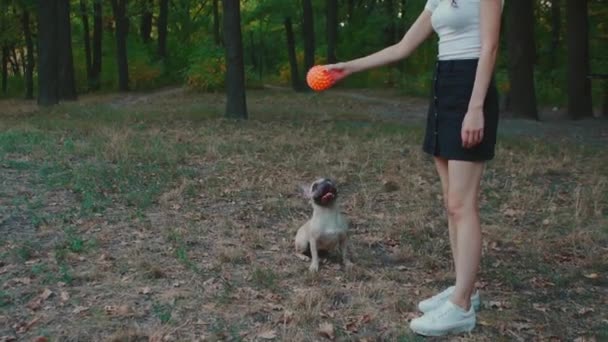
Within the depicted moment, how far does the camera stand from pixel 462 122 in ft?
11.0

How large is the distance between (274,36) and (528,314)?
121 feet

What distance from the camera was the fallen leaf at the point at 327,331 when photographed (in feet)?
12.3

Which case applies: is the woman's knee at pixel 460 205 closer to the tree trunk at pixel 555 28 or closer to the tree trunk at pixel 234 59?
the tree trunk at pixel 234 59

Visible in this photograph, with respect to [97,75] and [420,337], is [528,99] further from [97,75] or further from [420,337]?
[97,75]

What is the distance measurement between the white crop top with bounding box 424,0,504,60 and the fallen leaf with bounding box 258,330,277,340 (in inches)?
66.6

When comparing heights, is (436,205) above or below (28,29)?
below

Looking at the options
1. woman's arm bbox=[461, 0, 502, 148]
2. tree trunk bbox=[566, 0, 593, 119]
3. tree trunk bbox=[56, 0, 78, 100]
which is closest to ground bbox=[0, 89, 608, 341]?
woman's arm bbox=[461, 0, 502, 148]

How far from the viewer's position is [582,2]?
1495 cm

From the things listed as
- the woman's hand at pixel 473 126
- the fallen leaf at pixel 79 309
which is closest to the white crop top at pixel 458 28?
the woman's hand at pixel 473 126

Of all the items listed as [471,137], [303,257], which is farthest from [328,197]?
[471,137]

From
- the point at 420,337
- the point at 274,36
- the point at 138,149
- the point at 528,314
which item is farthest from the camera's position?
the point at 274,36

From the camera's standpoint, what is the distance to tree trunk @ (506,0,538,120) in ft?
47.3

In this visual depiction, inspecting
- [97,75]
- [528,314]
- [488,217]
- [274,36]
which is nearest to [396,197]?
[488,217]

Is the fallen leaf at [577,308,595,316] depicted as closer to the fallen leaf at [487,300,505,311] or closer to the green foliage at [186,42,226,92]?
A: the fallen leaf at [487,300,505,311]
